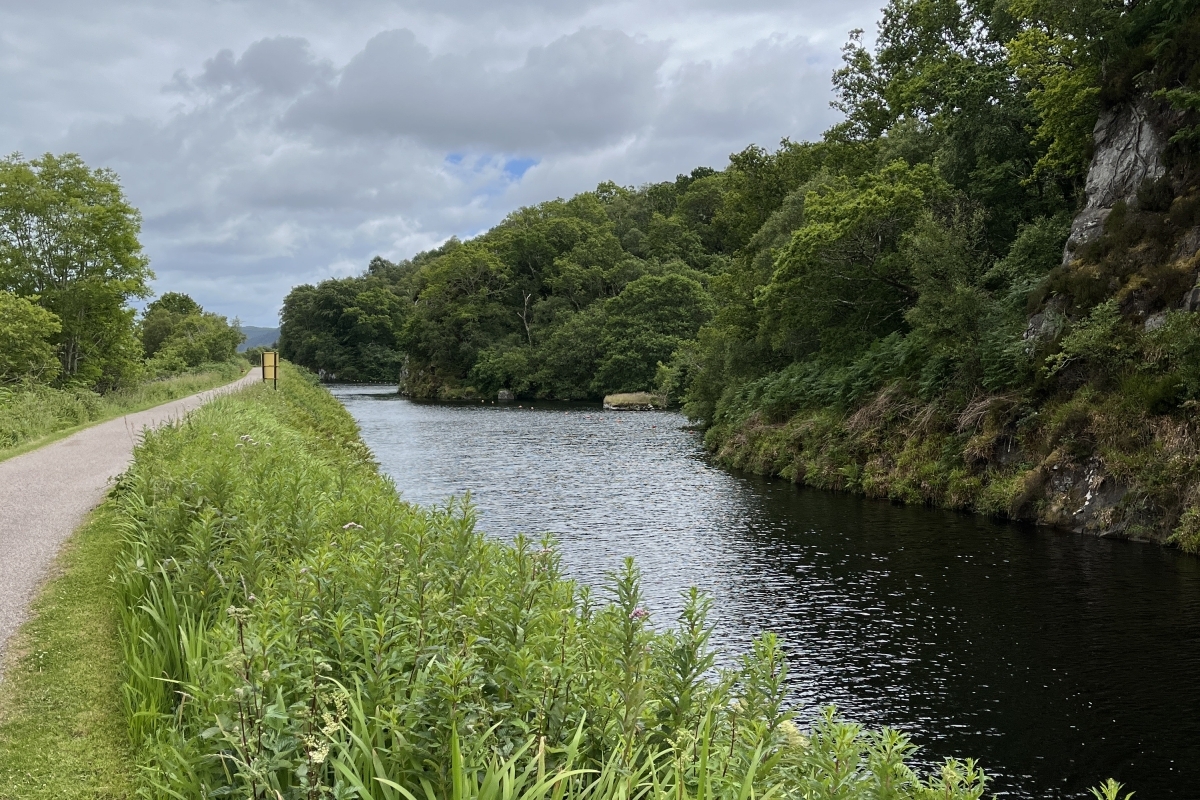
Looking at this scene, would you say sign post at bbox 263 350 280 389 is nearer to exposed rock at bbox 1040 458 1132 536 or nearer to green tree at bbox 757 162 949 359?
green tree at bbox 757 162 949 359

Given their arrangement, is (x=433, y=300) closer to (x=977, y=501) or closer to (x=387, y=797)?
(x=977, y=501)

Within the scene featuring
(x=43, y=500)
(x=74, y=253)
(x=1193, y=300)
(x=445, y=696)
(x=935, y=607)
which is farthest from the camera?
(x=74, y=253)

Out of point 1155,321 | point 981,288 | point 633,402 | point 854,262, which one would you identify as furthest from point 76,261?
point 633,402

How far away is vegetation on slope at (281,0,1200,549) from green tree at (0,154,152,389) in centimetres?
2526

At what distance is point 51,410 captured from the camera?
25188 mm

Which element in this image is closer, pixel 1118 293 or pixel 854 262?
pixel 1118 293

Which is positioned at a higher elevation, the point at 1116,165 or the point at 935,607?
the point at 1116,165

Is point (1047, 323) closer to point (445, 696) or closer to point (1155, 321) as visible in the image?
point (1155, 321)

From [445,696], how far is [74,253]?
3675cm

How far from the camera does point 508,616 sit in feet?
17.5

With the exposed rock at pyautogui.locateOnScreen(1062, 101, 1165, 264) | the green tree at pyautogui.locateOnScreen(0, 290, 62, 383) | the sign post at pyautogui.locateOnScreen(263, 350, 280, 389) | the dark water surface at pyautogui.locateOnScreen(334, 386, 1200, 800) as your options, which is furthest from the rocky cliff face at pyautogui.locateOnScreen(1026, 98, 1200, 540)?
the green tree at pyautogui.locateOnScreen(0, 290, 62, 383)

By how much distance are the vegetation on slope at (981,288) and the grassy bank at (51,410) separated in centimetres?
2108

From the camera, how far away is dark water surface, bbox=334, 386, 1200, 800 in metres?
8.76

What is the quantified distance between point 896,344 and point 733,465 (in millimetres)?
7452
